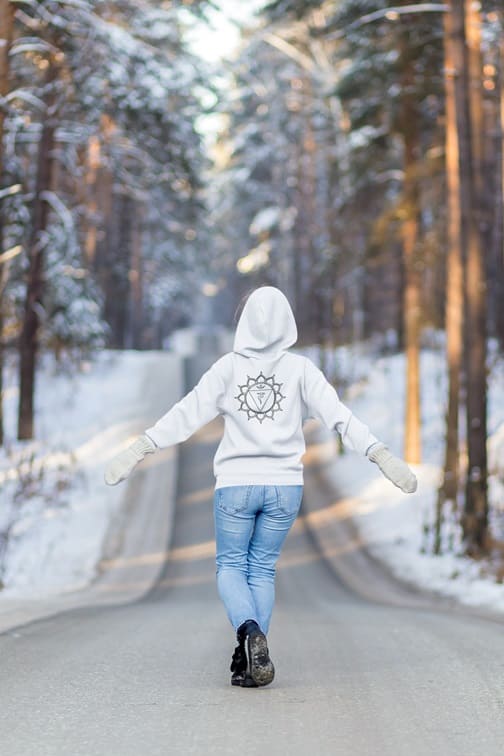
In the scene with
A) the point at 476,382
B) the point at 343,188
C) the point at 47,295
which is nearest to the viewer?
the point at 476,382

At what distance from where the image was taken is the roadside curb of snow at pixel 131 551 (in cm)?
1002

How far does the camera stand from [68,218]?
828 inches

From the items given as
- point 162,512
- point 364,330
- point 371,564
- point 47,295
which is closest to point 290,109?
point 364,330

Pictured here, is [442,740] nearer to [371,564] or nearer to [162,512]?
[371,564]

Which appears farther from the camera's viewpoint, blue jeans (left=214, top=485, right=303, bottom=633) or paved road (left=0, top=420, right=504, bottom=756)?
blue jeans (left=214, top=485, right=303, bottom=633)

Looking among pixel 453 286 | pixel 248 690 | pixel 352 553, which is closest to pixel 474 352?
pixel 352 553

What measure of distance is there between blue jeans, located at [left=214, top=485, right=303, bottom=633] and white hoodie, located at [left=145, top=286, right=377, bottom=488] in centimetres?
8

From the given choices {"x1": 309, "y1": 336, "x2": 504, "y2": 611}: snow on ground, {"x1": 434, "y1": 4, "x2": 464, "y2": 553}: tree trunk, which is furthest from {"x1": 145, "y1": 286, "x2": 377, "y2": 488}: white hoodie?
{"x1": 434, "y1": 4, "x2": 464, "y2": 553}: tree trunk

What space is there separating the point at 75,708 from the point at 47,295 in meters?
22.6

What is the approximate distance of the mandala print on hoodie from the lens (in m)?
5.42

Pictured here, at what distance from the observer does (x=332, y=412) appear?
5.45 meters

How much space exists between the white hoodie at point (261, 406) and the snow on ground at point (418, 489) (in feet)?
21.8

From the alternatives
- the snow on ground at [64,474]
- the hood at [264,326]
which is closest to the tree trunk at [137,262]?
the snow on ground at [64,474]

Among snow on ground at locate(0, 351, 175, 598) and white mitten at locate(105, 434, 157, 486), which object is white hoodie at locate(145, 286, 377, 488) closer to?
white mitten at locate(105, 434, 157, 486)
